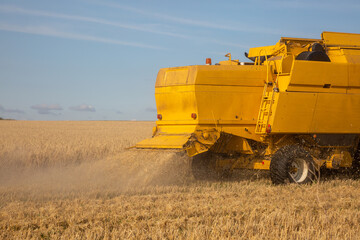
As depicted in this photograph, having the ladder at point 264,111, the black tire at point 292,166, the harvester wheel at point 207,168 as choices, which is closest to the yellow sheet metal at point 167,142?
the harvester wheel at point 207,168

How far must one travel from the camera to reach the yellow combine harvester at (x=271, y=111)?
818 cm

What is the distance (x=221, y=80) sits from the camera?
8289mm

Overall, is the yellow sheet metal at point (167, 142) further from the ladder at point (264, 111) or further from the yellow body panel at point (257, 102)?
the ladder at point (264, 111)

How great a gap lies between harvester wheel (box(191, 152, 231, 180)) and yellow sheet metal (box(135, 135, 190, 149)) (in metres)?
1.18

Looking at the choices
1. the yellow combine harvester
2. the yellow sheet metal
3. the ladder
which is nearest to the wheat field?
the yellow combine harvester

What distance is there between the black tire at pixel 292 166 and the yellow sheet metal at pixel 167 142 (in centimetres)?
177

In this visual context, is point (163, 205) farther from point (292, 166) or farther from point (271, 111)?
point (292, 166)

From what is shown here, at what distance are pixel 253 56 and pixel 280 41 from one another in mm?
1040

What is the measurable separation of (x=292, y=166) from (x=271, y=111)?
1197mm

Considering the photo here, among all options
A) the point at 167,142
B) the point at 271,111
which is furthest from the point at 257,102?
the point at 167,142

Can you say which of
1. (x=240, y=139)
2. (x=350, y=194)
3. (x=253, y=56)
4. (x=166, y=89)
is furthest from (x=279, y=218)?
(x=253, y=56)

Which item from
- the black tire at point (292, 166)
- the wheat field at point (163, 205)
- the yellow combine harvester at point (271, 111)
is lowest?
the wheat field at point (163, 205)

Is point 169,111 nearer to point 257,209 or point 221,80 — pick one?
point 221,80

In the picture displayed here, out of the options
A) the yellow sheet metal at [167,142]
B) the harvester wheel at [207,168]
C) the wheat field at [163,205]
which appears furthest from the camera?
the harvester wheel at [207,168]
